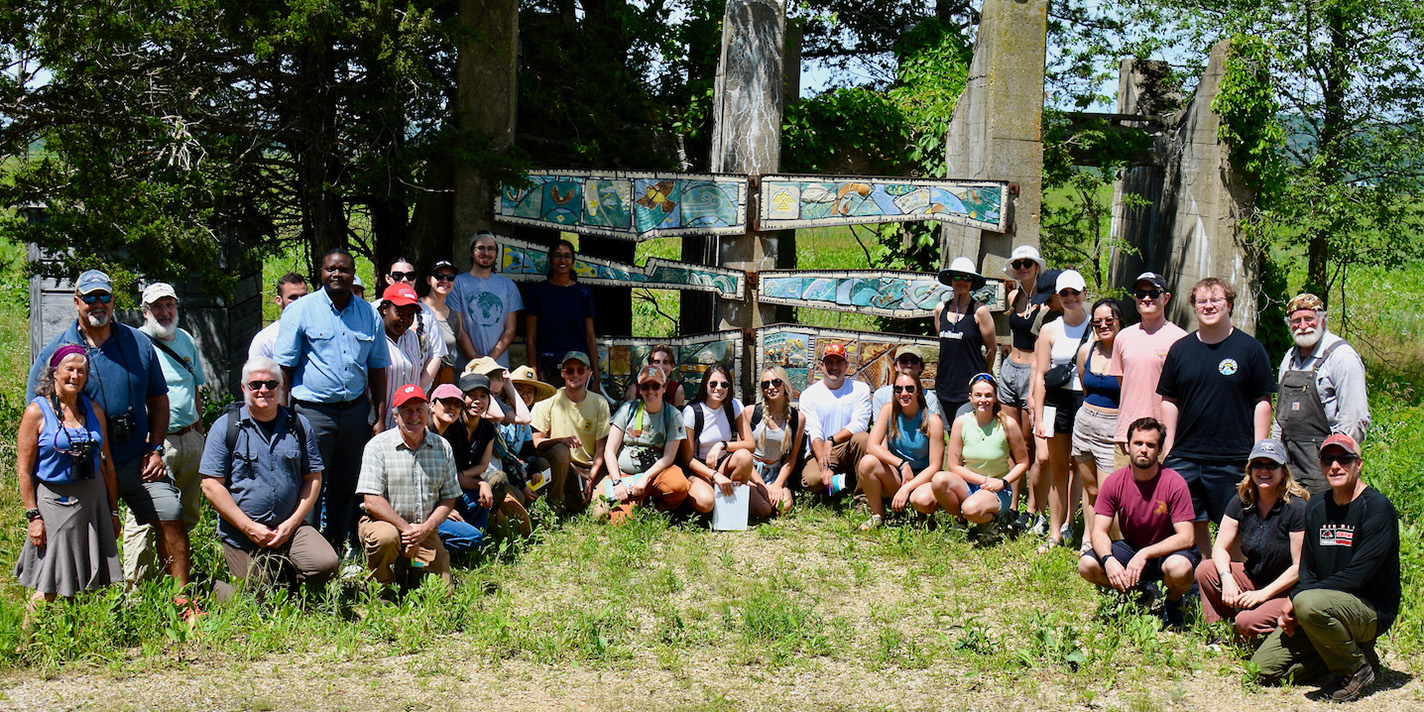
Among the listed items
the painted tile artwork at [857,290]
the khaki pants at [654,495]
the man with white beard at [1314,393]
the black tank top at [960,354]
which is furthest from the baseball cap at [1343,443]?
the painted tile artwork at [857,290]

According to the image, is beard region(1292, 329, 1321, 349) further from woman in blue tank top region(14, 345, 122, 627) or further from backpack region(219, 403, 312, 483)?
woman in blue tank top region(14, 345, 122, 627)

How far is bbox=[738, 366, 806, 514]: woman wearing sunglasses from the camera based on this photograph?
288 inches

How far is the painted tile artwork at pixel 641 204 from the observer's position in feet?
26.8

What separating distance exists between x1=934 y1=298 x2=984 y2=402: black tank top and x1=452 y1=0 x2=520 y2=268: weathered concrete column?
11.0ft

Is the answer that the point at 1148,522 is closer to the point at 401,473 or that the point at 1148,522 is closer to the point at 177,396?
the point at 401,473

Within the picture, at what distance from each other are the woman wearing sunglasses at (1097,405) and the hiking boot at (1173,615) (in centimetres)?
69

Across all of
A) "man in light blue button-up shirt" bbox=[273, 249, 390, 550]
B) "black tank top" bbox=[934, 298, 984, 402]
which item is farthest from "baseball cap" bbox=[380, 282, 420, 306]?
"black tank top" bbox=[934, 298, 984, 402]

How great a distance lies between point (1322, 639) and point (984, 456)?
2.41m

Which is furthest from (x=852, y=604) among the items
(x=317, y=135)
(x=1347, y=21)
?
(x=1347, y=21)

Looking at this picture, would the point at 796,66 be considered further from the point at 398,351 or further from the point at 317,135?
the point at 398,351

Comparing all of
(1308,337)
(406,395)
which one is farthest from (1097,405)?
(406,395)

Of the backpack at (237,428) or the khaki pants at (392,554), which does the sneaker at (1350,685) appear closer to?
the khaki pants at (392,554)

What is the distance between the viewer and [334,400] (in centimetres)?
580

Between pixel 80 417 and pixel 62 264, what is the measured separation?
3.03m
